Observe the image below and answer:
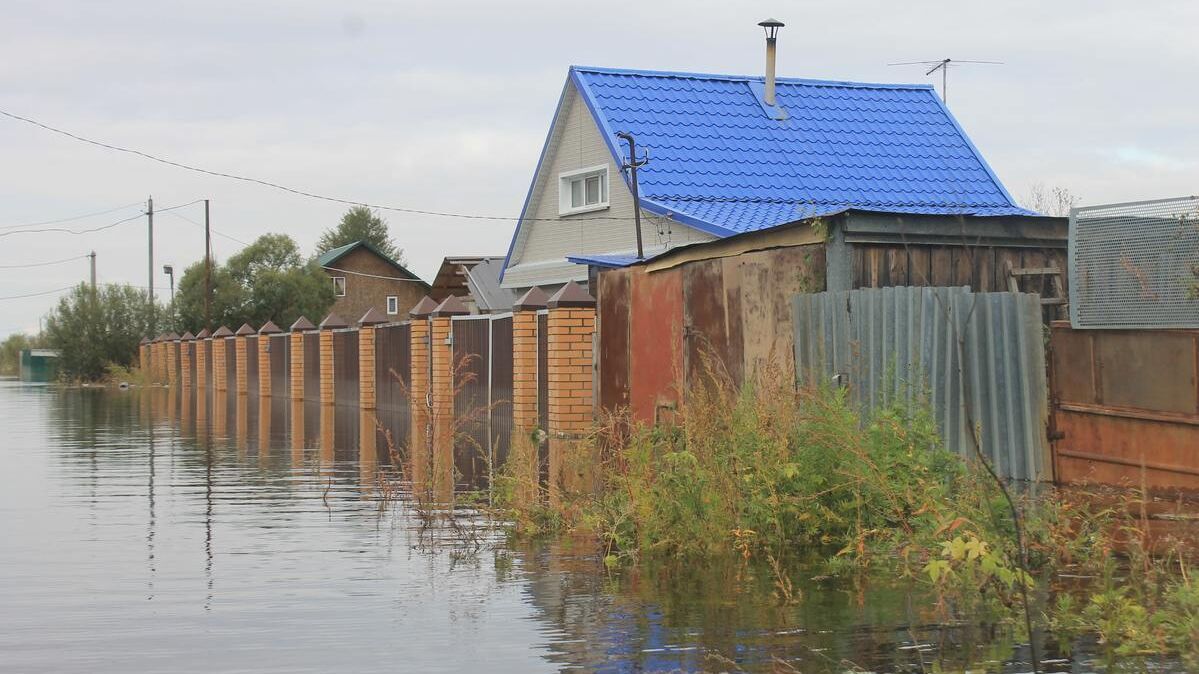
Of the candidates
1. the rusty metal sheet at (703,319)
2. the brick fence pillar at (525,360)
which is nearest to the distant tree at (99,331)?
the brick fence pillar at (525,360)

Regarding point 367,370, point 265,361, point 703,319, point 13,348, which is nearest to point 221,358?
point 265,361

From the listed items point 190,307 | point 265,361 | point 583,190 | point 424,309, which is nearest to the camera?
point 424,309

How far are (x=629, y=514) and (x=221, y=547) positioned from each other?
8.81ft

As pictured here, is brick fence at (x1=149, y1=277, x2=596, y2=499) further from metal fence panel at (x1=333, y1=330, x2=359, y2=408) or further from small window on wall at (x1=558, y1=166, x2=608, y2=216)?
small window on wall at (x1=558, y1=166, x2=608, y2=216)

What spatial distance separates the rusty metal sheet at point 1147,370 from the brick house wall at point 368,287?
68.0 m

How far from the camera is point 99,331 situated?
61.9 metres

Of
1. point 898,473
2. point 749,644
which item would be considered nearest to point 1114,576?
point 898,473

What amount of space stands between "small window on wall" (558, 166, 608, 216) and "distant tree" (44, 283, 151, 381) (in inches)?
1419

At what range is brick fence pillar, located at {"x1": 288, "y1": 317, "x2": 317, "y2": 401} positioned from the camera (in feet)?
109

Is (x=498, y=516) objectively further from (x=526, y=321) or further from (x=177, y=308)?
(x=177, y=308)

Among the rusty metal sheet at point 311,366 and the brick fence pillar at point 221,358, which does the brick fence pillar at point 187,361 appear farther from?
the rusty metal sheet at point 311,366

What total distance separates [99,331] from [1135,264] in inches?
2279

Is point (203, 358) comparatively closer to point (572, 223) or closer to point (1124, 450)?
point (572, 223)

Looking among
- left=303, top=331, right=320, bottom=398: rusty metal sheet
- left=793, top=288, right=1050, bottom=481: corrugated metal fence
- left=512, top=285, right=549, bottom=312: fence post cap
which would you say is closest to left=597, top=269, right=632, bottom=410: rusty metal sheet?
left=512, top=285, right=549, bottom=312: fence post cap
